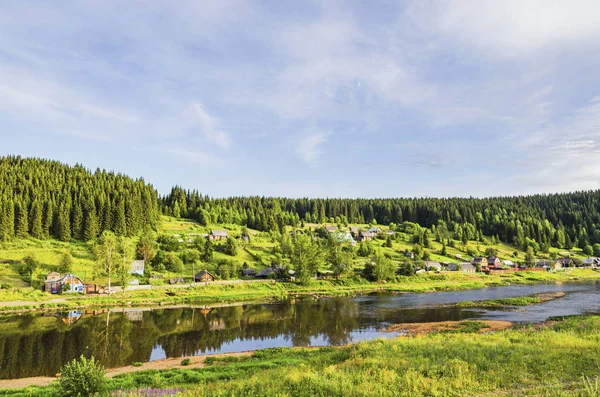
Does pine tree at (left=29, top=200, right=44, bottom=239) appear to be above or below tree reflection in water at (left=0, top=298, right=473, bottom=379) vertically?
above

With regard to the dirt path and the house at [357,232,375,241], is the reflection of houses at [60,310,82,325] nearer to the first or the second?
the dirt path

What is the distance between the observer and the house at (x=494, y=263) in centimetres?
13400

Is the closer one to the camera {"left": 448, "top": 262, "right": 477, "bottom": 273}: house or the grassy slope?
the grassy slope

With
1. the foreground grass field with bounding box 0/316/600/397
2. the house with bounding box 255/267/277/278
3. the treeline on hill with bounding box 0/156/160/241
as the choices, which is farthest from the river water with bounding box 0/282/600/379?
the treeline on hill with bounding box 0/156/160/241

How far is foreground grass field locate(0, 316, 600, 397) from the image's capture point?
14.7 meters


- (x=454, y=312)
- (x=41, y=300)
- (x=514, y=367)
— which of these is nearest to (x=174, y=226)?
(x=41, y=300)

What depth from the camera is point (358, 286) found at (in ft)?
306

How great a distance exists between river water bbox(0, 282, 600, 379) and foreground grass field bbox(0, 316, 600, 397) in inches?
403

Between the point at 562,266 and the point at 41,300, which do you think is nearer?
the point at 41,300

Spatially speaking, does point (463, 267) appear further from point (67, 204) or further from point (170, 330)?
point (67, 204)

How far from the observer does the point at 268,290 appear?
8462 cm

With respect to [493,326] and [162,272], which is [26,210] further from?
[493,326]

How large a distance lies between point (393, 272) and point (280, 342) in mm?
69161

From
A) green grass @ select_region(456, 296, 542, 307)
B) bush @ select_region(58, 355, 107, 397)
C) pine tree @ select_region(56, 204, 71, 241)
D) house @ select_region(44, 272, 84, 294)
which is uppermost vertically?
pine tree @ select_region(56, 204, 71, 241)
